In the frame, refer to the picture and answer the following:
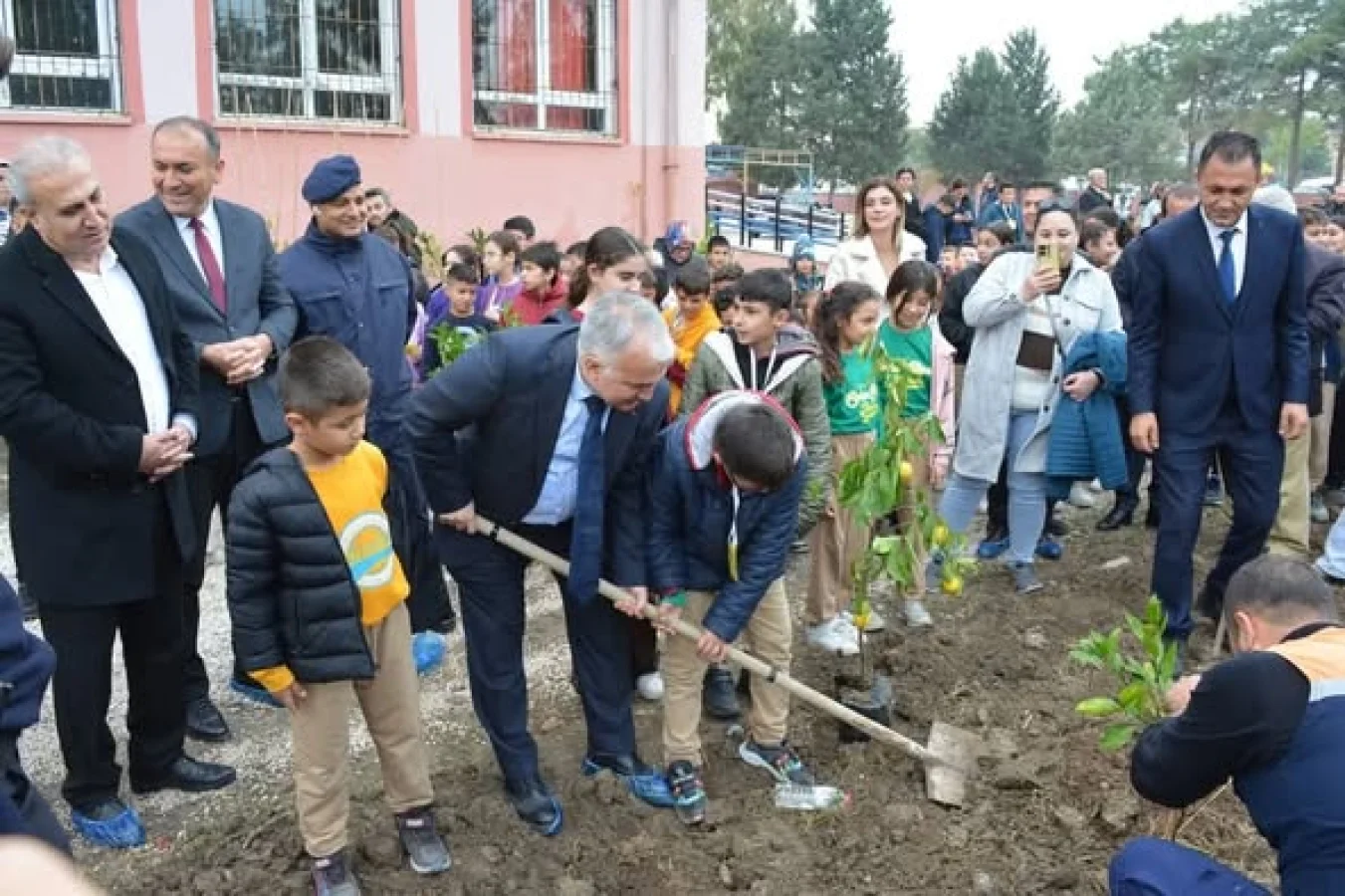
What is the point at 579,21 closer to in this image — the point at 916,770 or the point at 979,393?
the point at 979,393

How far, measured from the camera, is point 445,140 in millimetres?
11602

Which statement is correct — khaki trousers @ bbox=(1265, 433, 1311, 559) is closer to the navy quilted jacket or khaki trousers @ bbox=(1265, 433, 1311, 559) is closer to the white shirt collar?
the navy quilted jacket

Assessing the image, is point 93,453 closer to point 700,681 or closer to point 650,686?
point 700,681

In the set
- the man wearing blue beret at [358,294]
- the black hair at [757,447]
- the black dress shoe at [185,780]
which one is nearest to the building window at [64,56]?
the man wearing blue beret at [358,294]

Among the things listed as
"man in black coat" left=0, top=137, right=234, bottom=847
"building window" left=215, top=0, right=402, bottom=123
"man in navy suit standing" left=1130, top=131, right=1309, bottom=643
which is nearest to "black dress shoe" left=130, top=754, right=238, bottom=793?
"man in black coat" left=0, top=137, right=234, bottom=847

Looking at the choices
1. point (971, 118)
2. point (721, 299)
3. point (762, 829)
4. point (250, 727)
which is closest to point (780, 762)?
point (762, 829)

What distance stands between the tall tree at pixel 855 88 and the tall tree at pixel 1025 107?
16.0 feet

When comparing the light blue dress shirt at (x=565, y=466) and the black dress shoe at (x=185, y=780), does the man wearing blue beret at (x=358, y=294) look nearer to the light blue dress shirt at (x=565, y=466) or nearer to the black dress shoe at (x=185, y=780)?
the light blue dress shirt at (x=565, y=466)

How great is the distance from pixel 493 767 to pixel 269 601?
3.88 feet

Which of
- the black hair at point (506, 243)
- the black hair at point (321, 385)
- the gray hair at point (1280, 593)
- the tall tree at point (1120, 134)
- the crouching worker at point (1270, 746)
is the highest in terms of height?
the tall tree at point (1120, 134)

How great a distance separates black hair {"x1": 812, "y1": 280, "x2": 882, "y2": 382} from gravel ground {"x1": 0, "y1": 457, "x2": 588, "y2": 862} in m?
1.61

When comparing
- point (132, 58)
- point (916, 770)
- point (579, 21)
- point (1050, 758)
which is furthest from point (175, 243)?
point (579, 21)

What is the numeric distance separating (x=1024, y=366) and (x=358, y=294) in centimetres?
301

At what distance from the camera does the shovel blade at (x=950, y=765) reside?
142 inches
